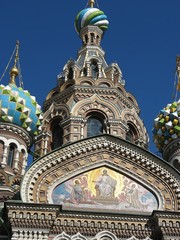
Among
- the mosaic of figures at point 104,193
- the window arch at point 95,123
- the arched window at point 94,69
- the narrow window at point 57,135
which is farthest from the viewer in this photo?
the arched window at point 94,69

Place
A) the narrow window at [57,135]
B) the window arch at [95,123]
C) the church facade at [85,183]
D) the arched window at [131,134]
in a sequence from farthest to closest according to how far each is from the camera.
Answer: the arched window at [131,134]
the narrow window at [57,135]
the window arch at [95,123]
the church facade at [85,183]

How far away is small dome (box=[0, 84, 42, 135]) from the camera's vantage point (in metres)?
12.5

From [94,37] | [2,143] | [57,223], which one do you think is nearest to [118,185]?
[57,223]

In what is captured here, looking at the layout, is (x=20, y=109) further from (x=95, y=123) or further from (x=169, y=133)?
(x=169, y=133)

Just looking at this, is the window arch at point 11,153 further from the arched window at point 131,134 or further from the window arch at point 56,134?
the arched window at point 131,134

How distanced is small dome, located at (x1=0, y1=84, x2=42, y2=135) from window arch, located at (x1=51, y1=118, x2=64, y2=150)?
1.45 metres

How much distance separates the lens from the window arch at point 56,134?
14570 millimetres

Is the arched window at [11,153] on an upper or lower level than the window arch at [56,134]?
lower

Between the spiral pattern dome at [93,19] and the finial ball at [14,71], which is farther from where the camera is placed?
the spiral pattern dome at [93,19]

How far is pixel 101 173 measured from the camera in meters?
10.6

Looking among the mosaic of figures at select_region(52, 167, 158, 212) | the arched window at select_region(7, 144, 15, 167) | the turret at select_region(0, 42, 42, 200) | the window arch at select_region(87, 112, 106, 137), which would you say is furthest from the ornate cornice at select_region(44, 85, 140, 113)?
the mosaic of figures at select_region(52, 167, 158, 212)

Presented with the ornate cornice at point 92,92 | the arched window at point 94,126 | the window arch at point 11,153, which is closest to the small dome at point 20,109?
the window arch at point 11,153

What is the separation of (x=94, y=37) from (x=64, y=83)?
294cm

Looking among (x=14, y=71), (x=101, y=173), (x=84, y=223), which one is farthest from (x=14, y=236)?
(x=14, y=71)
